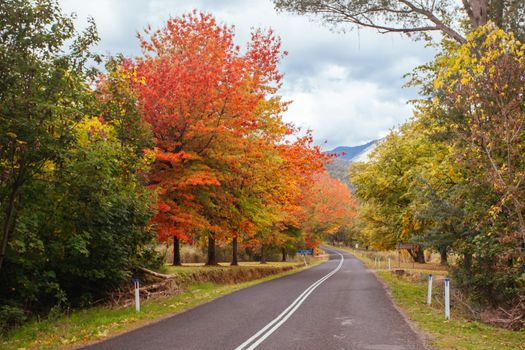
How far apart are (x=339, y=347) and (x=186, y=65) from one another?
44.7 ft

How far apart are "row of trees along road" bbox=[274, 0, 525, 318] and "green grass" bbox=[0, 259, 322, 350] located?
8.83 meters

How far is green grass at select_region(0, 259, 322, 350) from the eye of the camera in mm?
9211

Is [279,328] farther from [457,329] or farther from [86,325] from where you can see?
[86,325]

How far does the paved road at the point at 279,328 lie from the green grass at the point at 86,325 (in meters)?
0.62

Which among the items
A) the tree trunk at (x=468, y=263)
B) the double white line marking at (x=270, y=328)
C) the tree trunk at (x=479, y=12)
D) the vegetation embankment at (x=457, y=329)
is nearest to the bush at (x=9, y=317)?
the double white line marking at (x=270, y=328)

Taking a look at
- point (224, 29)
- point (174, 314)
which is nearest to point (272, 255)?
point (224, 29)

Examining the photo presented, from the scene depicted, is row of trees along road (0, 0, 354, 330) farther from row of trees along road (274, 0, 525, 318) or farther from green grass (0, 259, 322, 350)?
row of trees along road (274, 0, 525, 318)

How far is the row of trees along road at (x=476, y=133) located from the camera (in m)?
9.34

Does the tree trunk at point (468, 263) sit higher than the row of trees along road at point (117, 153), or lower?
lower

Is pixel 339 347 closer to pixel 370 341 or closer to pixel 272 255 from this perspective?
pixel 370 341

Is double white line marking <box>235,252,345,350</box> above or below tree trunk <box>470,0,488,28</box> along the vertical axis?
below

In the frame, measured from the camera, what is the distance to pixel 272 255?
56344 millimetres

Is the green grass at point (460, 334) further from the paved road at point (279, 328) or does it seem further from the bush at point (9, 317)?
the bush at point (9, 317)

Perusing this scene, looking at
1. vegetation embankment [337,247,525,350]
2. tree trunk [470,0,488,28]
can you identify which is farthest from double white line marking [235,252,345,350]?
tree trunk [470,0,488,28]
